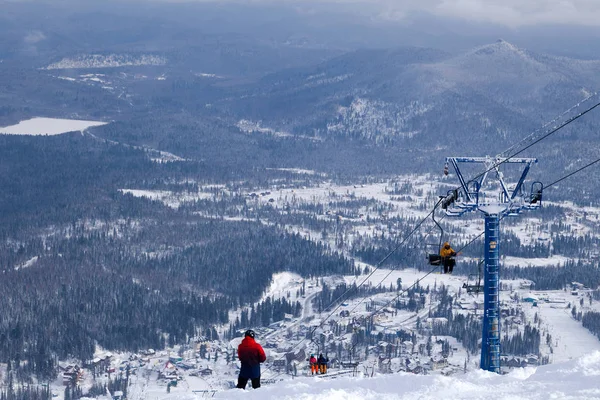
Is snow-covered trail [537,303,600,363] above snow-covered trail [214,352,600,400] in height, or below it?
below

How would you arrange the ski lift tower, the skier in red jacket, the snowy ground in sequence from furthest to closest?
the ski lift tower, the skier in red jacket, the snowy ground

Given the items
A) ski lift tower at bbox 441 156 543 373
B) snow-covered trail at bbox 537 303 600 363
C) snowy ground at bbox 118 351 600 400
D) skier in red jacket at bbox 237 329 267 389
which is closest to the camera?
snowy ground at bbox 118 351 600 400

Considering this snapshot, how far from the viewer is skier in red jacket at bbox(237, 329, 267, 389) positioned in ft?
82.1

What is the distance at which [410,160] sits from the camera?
199 m

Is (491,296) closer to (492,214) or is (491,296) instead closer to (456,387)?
(492,214)

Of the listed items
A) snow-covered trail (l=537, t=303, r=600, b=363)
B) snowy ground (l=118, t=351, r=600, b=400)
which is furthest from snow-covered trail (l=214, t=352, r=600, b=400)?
snow-covered trail (l=537, t=303, r=600, b=363)

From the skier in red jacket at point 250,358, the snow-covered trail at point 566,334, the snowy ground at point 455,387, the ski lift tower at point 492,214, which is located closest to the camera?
the snowy ground at point 455,387

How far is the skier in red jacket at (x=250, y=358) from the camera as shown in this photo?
2502cm

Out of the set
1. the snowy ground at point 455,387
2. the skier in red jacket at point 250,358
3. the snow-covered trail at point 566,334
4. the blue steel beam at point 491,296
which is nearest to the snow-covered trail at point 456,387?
the snowy ground at point 455,387

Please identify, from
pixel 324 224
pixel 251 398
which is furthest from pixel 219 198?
pixel 251 398

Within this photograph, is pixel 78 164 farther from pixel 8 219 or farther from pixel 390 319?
pixel 390 319

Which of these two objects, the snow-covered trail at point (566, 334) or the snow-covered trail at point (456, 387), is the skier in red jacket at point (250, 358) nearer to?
the snow-covered trail at point (456, 387)

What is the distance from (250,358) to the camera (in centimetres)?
2514

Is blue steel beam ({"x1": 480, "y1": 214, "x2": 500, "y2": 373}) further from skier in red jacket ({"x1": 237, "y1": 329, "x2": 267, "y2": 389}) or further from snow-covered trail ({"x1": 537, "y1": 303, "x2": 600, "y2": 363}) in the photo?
snow-covered trail ({"x1": 537, "y1": 303, "x2": 600, "y2": 363})
